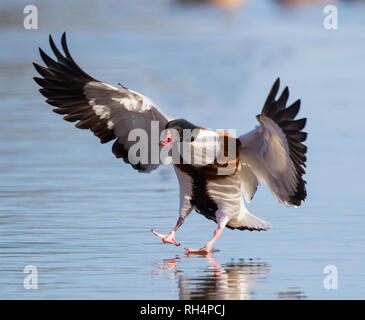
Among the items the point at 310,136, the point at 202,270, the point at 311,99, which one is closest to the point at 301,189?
the point at 202,270

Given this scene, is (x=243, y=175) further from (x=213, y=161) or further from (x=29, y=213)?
(x=29, y=213)

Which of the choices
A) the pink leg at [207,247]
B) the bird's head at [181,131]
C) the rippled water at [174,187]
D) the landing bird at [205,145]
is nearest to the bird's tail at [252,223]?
the landing bird at [205,145]

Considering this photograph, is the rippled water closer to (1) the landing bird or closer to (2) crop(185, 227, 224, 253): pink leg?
(2) crop(185, 227, 224, 253): pink leg

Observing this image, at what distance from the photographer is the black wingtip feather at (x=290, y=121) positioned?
9.29 metres

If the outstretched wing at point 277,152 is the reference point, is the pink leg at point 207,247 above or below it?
below

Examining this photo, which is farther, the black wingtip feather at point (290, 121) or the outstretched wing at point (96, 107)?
the outstretched wing at point (96, 107)

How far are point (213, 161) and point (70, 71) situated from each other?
5.90 ft

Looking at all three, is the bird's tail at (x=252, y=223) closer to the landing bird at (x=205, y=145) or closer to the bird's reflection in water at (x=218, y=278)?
the landing bird at (x=205, y=145)

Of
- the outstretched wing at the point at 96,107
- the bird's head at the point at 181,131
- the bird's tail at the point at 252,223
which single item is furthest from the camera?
the outstretched wing at the point at 96,107

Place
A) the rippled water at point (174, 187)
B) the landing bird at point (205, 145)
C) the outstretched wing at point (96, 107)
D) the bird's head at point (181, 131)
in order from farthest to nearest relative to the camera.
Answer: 1. the outstretched wing at point (96, 107)
2. the bird's head at point (181, 131)
3. the landing bird at point (205, 145)
4. the rippled water at point (174, 187)

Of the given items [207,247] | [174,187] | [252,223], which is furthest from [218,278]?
[174,187]

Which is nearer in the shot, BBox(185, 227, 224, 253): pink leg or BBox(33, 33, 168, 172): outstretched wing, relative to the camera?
BBox(185, 227, 224, 253): pink leg

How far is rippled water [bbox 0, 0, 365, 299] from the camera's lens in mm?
9102

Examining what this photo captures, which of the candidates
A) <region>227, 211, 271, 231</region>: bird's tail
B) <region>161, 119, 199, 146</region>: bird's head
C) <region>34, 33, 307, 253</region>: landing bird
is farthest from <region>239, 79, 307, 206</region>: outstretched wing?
<region>161, 119, 199, 146</region>: bird's head
